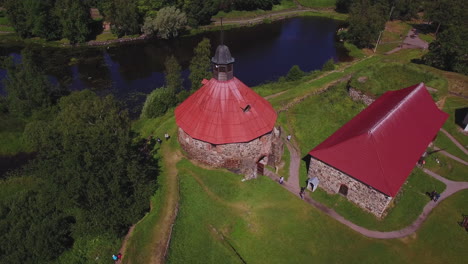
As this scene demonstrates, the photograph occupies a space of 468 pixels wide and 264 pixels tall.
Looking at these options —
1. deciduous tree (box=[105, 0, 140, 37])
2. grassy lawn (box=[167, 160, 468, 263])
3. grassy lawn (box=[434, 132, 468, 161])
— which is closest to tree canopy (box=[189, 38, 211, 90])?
grassy lawn (box=[167, 160, 468, 263])

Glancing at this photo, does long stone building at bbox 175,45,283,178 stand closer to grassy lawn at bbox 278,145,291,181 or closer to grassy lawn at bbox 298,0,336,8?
grassy lawn at bbox 278,145,291,181

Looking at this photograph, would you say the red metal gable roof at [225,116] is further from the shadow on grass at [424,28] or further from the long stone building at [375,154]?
the shadow on grass at [424,28]

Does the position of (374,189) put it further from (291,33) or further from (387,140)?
(291,33)

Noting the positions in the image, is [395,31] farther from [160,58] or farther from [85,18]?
[85,18]

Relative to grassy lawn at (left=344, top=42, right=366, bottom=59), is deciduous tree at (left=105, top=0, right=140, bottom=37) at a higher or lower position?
higher

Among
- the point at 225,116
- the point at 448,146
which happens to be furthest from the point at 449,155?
the point at 225,116
